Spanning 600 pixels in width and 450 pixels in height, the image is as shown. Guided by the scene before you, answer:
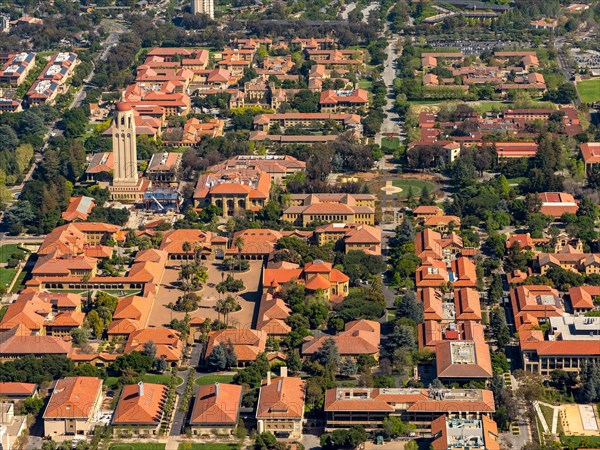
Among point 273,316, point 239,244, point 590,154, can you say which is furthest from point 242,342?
point 590,154

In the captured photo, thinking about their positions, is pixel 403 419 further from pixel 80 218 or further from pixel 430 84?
pixel 430 84

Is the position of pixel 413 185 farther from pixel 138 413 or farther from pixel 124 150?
pixel 138 413

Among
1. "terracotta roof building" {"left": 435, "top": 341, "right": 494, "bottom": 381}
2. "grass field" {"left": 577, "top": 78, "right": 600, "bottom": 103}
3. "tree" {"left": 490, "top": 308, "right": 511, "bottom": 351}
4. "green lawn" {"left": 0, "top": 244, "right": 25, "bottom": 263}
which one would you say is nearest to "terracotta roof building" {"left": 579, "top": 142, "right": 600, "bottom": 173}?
"grass field" {"left": 577, "top": 78, "right": 600, "bottom": 103}

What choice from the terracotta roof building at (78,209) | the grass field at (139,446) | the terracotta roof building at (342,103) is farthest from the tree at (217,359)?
the terracotta roof building at (342,103)

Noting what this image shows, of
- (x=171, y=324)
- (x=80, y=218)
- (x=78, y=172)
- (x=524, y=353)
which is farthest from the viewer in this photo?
(x=78, y=172)

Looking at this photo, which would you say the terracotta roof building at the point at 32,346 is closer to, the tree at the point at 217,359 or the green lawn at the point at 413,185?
the tree at the point at 217,359

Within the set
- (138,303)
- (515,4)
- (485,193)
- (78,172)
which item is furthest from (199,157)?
(515,4)
